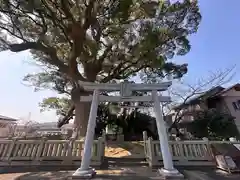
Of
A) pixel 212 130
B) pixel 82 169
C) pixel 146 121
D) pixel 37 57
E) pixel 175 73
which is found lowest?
pixel 82 169

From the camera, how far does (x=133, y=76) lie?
12.5 metres

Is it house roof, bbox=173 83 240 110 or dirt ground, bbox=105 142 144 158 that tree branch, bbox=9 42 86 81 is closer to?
dirt ground, bbox=105 142 144 158

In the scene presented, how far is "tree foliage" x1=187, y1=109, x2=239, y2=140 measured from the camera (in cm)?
1243

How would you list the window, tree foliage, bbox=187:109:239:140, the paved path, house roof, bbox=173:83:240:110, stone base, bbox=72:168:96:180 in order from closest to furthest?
→ stone base, bbox=72:168:96:180, the paved path, tree foliage, bbox=187:109:239:140, house roof, bbox=173:83:240:110, the window

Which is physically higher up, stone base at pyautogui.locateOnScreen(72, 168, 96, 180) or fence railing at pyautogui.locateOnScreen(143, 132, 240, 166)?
fence railing at pyautogui.locateOnScreen(143, 132, 240, 166)

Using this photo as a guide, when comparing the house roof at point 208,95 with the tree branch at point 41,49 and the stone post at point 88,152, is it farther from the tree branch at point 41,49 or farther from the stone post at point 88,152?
the stone post at point 88,152

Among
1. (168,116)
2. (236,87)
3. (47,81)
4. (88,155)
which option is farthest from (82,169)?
(236,87)

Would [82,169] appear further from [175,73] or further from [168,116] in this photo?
[168,116]

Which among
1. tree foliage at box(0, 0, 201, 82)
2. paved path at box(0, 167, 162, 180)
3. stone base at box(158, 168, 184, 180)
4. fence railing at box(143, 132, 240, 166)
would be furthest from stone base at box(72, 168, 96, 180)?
tree foliage at box(0, 0, 201, 82)

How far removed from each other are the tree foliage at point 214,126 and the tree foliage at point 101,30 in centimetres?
523

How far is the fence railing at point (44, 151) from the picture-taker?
6.60 m

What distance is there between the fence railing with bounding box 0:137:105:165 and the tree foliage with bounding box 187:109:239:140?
8.67m

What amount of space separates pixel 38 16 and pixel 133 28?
454cm

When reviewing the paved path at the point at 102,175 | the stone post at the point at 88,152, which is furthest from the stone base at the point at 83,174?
the paved path at the point at 102,175
